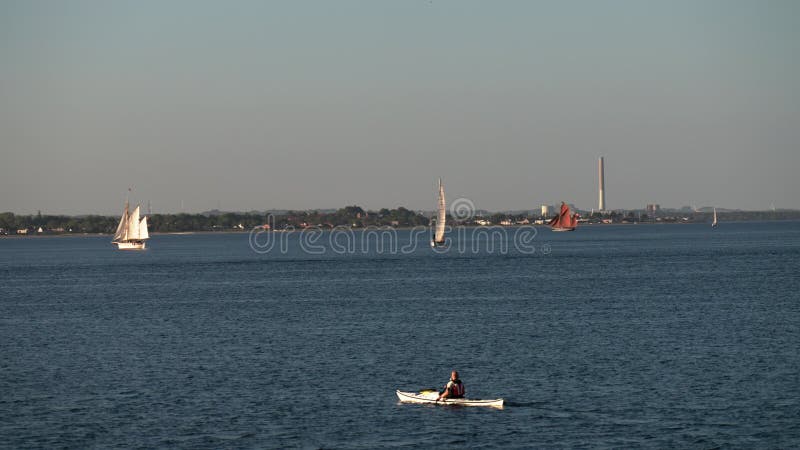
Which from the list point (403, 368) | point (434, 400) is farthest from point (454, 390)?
point (403, 368)

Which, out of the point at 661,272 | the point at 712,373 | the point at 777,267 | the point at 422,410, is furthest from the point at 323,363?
the point at 777,267

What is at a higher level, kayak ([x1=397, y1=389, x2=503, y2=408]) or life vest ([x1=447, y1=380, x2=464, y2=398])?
life vest ([x1=447, y1=380, x2=464, y2=398])

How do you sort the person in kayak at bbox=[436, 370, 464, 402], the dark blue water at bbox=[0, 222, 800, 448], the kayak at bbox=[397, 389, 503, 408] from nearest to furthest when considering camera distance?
the dark blue water at bbox=[0, 222, 800, 448], the kayak at bbox=[397, 389, 503, 408], the person in kayak at bbox=[436, 370, 464, 402]

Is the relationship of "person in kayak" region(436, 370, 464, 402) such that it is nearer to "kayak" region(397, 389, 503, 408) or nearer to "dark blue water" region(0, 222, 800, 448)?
"kayak" region(397, 389, 503, 408)

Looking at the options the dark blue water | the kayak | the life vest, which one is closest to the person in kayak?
the life vest

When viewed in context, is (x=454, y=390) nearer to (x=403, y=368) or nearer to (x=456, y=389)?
(x=456, y=389)

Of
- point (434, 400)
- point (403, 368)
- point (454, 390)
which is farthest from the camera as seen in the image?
point (403, 368)

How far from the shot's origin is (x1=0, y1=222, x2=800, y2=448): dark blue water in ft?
172

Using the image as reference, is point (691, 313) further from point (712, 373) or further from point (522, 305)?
point (712, 373)

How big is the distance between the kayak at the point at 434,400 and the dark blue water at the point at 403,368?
598 mm

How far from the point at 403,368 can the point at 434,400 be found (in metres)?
12.6

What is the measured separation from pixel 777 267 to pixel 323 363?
12712 centimetres

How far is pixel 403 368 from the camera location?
70688 millimetres

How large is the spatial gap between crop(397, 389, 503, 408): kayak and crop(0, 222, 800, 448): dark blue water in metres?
0.60
